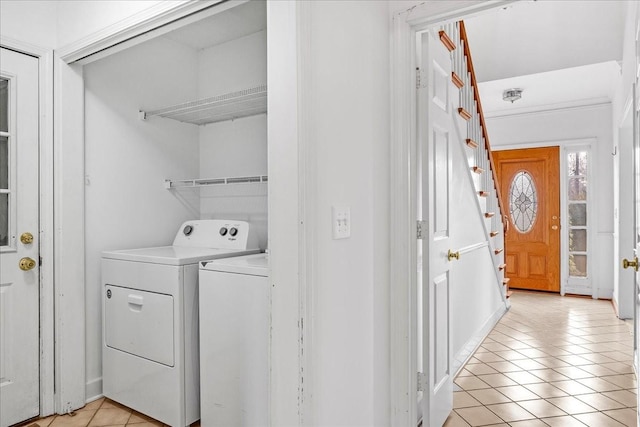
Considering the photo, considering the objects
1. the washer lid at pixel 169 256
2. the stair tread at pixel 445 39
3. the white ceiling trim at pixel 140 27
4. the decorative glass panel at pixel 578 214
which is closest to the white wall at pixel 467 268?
the stair tread at pixel 445 39

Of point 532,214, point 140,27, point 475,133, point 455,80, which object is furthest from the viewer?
point 532,214

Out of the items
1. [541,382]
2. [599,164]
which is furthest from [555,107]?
[541,382]

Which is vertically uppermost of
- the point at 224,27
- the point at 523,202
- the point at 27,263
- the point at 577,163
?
the point at 224,27

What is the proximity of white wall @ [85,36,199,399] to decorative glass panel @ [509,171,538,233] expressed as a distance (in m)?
4.68

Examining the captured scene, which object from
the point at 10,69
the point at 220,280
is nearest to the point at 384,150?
the point at 220,280

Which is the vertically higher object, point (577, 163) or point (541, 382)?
point (577, 163)

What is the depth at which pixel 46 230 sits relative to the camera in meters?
2.38

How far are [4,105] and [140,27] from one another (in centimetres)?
90

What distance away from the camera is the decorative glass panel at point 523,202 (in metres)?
6.02

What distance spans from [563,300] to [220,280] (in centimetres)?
498

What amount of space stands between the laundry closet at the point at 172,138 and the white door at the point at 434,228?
0.96 meters

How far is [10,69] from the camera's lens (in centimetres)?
223

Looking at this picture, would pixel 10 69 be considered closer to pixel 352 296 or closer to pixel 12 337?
pixel 12 337

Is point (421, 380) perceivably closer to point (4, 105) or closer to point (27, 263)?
point (27, 263)
